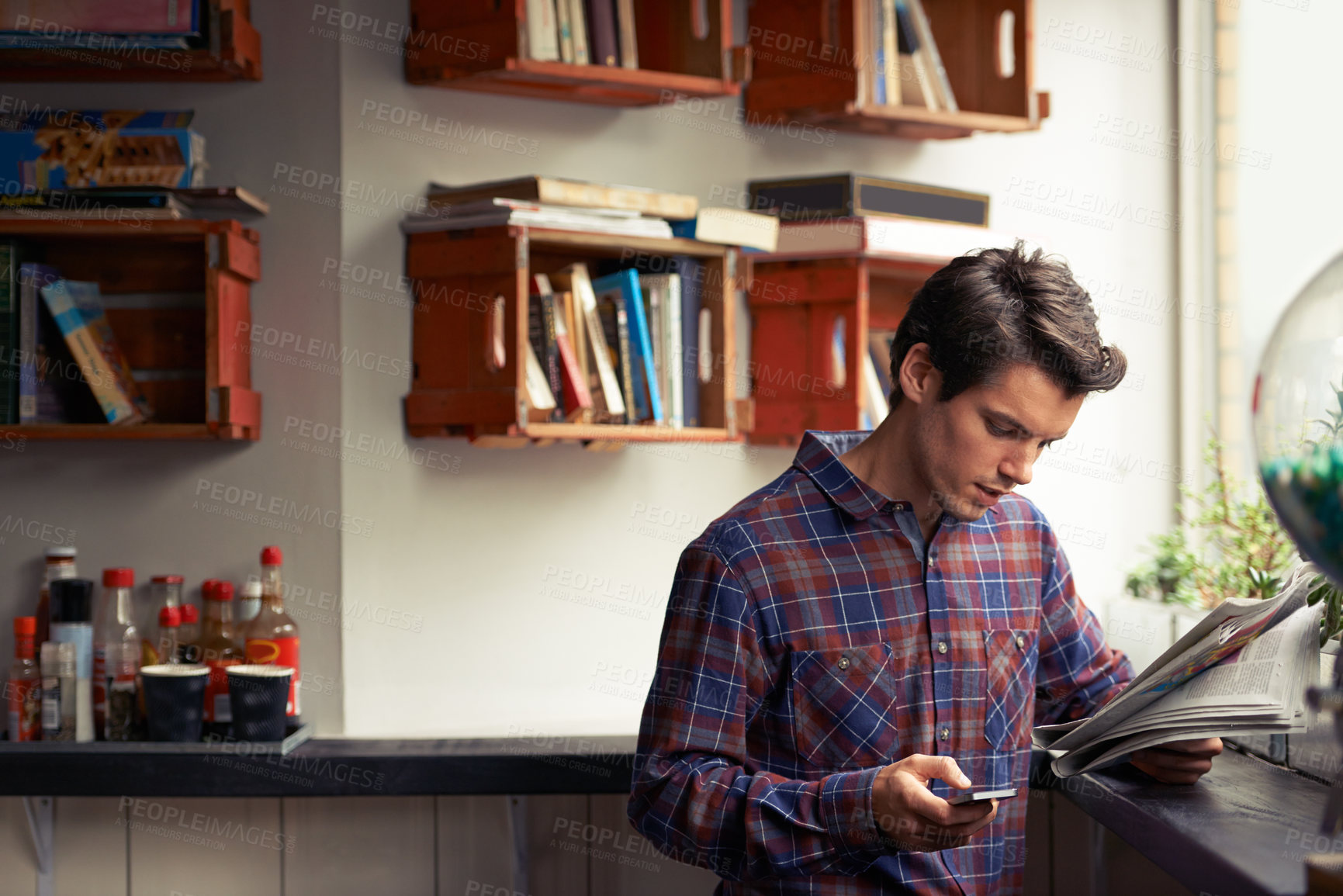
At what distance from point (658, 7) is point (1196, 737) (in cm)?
149

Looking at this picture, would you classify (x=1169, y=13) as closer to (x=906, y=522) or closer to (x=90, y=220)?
(x=906, y=522)

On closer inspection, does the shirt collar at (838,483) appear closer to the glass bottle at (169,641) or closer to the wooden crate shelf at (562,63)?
the wooden crate shelf at (562,63)

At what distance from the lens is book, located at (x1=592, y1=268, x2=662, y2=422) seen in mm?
1901

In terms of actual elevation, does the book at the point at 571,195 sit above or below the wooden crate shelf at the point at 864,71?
below

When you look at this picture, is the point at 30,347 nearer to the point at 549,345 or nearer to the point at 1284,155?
the point at 549,345

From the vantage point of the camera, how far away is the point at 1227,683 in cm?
113

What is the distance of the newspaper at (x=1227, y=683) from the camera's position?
108cm

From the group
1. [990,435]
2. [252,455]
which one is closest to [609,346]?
[252,455]

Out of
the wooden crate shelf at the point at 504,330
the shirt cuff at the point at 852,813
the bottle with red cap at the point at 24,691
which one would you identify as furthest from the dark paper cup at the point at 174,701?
the shirt cuff at the point at 852,813

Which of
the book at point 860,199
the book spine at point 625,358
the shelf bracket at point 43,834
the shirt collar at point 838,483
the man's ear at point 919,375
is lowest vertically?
the shelf bracket at point 43,834

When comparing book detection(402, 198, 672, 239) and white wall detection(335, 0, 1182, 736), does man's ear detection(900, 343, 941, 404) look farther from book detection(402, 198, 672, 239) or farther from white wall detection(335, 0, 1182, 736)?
white wall detection(335, 0, 1182, 736)

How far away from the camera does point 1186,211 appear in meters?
2.35

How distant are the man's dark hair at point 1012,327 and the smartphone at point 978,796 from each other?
44cm

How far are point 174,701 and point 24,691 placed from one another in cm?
26
